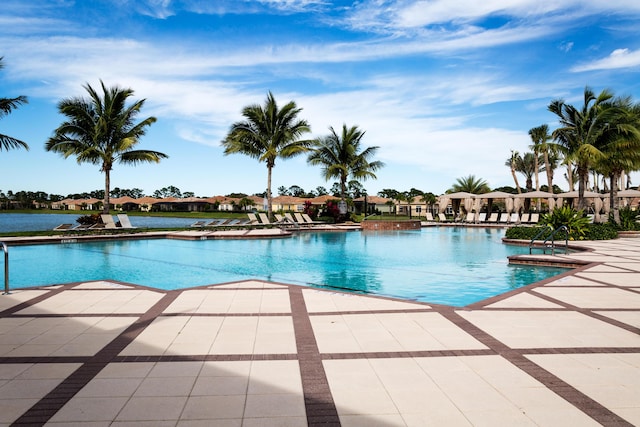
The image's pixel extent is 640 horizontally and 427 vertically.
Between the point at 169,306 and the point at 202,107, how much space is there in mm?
16651

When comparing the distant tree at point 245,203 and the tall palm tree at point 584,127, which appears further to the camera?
the distant tree at point 245,203

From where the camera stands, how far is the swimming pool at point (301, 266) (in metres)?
8.38

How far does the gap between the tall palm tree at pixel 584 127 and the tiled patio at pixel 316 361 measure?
579 inches

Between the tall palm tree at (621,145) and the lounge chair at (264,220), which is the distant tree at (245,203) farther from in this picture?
the tall palm tree at (621,145)

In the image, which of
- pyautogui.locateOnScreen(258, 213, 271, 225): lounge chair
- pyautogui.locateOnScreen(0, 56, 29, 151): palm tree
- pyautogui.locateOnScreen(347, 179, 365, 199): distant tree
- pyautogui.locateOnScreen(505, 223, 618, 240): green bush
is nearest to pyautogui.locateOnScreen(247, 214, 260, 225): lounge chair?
pyautogui.locateOnScreen(258, 213, 271, 225): lounge chair

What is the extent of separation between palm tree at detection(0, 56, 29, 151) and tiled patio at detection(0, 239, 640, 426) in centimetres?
1282

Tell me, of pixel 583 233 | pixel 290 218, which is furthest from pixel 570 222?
pixel 290 218

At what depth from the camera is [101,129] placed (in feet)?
62.3

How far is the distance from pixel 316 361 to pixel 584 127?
777 inches

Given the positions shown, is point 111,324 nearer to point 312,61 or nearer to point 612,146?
point 312,61

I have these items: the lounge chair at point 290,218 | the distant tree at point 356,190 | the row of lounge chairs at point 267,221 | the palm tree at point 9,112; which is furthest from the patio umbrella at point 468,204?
the distant tree at point 356,190

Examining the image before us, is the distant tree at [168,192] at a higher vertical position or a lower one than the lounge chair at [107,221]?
higher

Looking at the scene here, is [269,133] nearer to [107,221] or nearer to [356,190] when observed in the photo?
[107,221]

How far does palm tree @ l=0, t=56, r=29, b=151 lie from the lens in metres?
15.1
